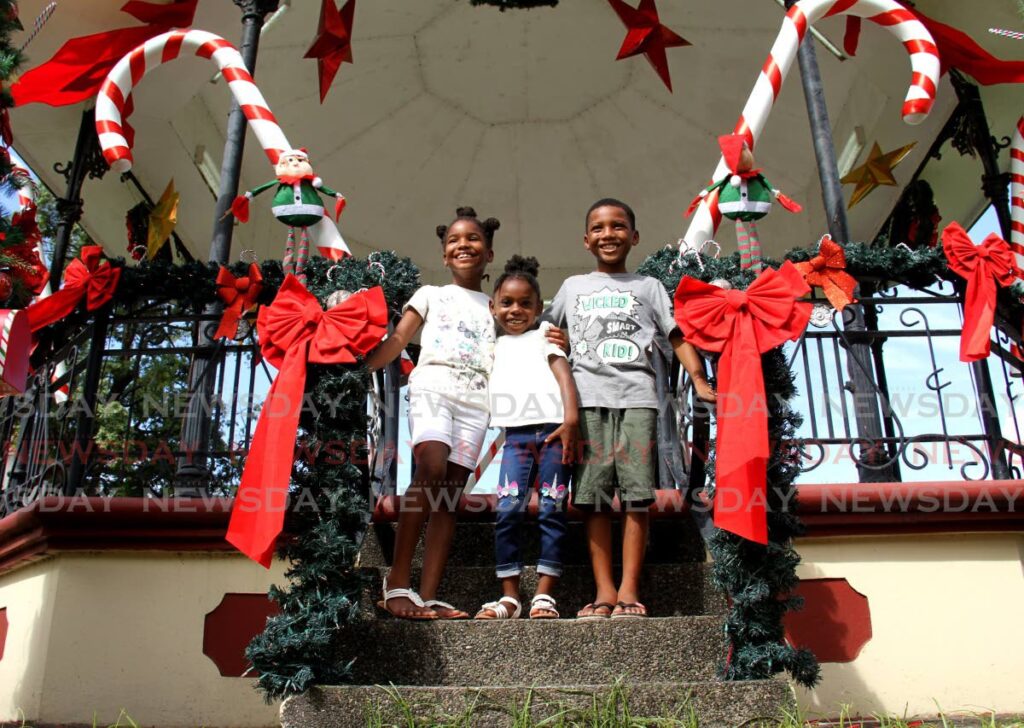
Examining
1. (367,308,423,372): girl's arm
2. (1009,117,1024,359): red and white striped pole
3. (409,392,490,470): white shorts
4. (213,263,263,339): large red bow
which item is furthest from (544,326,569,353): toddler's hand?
(1009,117,1024,359): red and white striped pole

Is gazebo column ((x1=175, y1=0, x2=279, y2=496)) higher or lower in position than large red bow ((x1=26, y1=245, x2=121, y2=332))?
lower

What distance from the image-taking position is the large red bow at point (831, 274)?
3.48 metres

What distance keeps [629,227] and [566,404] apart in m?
0.76

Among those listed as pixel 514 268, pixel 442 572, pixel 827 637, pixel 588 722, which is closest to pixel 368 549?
pixel 442 572

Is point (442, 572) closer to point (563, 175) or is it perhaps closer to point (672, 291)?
point (672, 291)

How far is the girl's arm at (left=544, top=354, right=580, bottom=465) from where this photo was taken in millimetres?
3115

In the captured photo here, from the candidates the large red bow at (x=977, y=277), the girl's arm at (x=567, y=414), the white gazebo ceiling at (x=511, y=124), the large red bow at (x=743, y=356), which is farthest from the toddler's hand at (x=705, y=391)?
the white gazebo ceiling at (x=511, y=124)

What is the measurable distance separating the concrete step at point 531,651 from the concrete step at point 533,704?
27 centimetres

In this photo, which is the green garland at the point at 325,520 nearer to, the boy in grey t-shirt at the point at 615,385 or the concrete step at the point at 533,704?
the concrete step at the point at 533,704

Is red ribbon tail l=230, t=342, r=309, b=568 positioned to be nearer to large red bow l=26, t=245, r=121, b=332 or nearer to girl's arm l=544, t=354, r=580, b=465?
girl's arm l=544, t=354, r=580, b=465

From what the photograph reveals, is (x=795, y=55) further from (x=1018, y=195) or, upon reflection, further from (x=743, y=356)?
(x=743, y=356)

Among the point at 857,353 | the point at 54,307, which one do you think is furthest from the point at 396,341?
the point at 857,353

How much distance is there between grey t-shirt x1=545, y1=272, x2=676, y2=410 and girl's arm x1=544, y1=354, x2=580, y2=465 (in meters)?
0.07

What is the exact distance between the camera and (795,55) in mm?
4418
